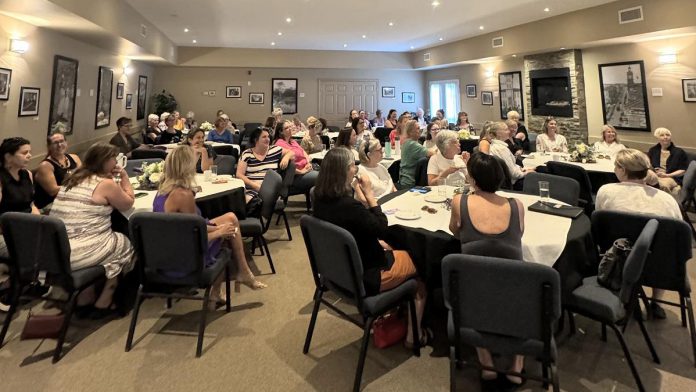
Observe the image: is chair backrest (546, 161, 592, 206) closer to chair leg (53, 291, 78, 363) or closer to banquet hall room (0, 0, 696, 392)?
banquet hall room (0, 0, 696, 392)

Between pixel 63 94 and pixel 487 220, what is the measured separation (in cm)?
703

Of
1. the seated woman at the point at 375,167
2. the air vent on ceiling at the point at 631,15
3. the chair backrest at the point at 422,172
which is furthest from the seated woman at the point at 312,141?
the air vent on ceiling at the point at 631,15

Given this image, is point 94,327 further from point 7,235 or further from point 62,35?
point 62,35

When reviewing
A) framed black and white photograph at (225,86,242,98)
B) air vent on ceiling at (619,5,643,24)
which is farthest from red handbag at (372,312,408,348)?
framed black and white photograph at (225,86,242,98)

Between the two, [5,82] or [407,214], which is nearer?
[407,214]

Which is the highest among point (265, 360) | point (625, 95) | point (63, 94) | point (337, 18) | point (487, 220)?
point (337, 18)

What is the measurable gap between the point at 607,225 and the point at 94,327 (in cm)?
362

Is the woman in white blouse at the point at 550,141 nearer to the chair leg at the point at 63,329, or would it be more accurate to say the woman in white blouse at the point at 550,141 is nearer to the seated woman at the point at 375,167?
the seated woman at the point at 375,167

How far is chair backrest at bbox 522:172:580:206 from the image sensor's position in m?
3.32

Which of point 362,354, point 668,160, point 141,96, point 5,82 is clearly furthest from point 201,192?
point 141,96

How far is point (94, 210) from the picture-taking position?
2.77m

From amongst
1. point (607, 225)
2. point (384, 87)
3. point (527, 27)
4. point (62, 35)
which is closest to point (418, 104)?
point (384, 87)

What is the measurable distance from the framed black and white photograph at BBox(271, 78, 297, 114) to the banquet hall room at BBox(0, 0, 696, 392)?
16.1 feet

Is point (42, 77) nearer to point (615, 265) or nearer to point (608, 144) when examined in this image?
point (615, 265)
